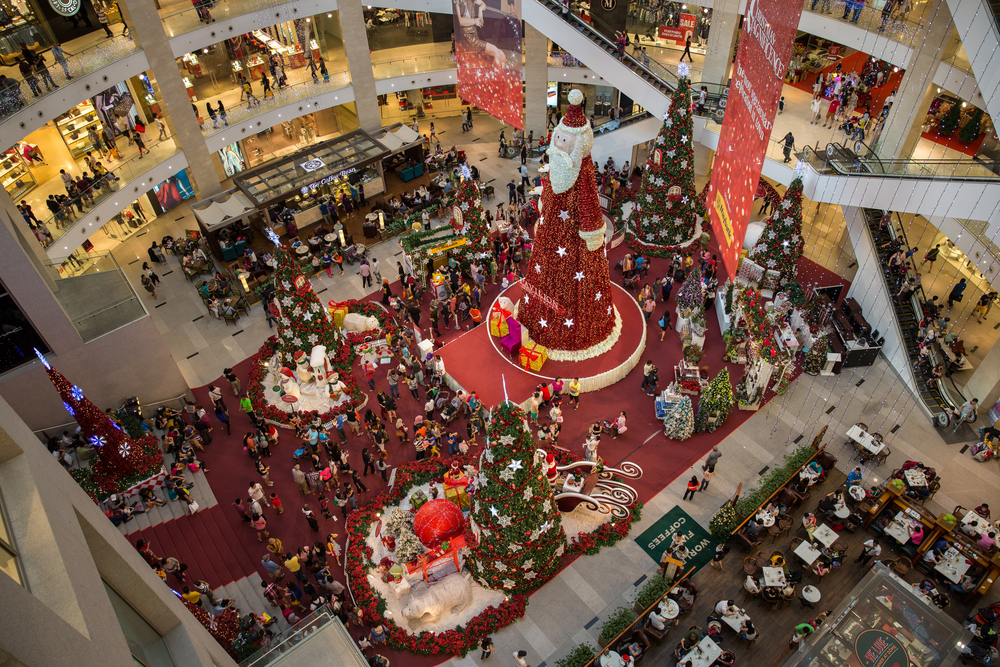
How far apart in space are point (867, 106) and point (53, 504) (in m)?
27.1

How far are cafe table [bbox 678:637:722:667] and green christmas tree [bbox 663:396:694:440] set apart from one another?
5504 mm

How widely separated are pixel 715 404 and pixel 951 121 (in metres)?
14.8

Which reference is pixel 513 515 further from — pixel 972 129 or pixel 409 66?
pixel 409 66

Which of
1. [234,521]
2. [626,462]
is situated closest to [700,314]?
[626,462]

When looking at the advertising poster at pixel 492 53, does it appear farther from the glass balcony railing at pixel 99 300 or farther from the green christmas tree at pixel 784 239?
the glass balcony railing at pixel 99 300

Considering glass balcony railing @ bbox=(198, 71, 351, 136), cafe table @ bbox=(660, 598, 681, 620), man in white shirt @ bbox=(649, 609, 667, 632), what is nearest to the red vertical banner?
cafe table @ bbox=(660, 598, 681, 620)

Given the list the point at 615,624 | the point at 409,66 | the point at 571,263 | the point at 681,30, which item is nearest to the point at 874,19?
the point at 681,30

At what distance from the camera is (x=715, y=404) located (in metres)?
16.3

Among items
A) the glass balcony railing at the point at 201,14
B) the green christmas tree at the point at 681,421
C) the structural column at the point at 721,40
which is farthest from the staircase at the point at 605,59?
the green christmas tree at the point at 681,421

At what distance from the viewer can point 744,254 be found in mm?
20828

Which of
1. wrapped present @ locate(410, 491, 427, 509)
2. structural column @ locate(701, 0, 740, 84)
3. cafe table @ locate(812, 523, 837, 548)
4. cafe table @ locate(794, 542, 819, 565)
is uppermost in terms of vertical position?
structural column @ locate(701, 0, 740, 84)

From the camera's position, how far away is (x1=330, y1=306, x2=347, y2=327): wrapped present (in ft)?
65.4

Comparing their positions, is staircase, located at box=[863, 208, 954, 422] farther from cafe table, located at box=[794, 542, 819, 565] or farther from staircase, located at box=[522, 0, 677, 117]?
staircase, located at box=[522, 0, 677, 117]

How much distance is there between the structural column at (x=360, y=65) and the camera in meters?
24.8
